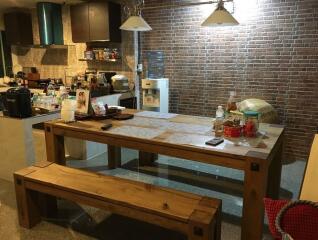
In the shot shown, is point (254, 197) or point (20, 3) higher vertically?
point (20, 3)

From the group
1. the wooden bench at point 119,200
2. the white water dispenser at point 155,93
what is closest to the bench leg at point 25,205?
the wooden bench at point 119,200

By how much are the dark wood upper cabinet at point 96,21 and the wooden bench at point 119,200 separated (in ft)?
9.76

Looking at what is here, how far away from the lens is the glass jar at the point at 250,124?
2.10 meters

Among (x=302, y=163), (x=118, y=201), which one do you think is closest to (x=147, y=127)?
(x=118, y=201)

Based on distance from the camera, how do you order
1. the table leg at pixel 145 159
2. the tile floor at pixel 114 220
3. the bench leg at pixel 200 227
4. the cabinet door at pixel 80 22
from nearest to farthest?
the bench leg at pixel 200 227 → the tile floor at pixel 114 220 → the table leg at pixel 145 159 → the cabinet door at pixel 80 22

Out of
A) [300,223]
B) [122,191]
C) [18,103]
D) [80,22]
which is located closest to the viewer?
[300,223]

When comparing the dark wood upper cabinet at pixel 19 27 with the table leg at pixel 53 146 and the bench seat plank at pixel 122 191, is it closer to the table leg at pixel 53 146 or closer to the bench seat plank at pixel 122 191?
the table leg at pixel 53 146

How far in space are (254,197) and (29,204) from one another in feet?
5.71

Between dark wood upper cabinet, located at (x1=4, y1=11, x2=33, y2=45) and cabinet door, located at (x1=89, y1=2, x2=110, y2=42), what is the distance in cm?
185

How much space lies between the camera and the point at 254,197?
1790 millimetres

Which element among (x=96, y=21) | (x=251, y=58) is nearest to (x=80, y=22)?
(x=96, y=21)

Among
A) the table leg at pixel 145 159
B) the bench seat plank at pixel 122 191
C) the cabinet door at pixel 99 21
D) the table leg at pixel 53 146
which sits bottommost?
the table leg at pixel 145 159

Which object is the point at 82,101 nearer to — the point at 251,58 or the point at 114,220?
the point at 114,220

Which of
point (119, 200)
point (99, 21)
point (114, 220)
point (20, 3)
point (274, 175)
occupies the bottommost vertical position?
point (114, 220)
